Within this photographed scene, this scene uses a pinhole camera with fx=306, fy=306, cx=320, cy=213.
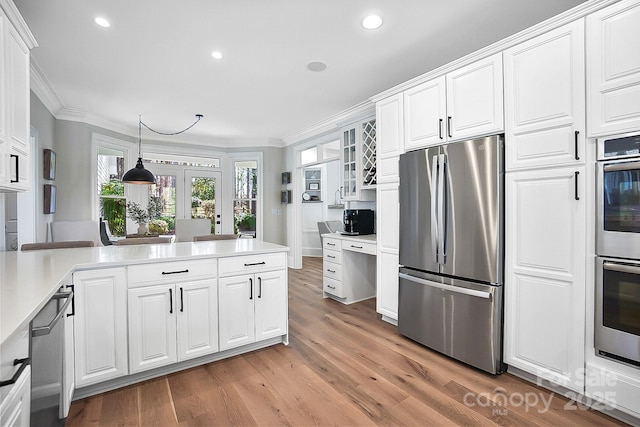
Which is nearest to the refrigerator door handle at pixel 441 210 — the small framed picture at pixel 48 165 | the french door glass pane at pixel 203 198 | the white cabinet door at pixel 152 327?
the white cabinet door at pixel 152 327

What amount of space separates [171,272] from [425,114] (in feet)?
→ 7.89

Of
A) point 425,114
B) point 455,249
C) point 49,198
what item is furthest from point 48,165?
point 455,249

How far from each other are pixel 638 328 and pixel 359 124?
3478 millimetres

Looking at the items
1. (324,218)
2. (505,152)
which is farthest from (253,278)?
(324,218)

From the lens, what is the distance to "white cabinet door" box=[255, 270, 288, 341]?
8.26ft

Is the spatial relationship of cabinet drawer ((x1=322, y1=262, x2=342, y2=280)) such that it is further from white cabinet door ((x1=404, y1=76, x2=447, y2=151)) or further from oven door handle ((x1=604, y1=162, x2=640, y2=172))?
oven door handle ((x1=604, y1=162, x2=640, y2=172))

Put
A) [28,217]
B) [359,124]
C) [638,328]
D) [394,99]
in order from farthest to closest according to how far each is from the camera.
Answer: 1. [359,124]
2. [28,217]
3. [394,99]
4. [638,328]

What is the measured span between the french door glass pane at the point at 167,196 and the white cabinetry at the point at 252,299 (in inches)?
168

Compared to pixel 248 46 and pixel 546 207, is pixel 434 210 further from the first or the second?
pixel 248 46

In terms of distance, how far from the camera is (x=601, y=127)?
1739 mm

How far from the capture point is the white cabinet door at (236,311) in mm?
2350

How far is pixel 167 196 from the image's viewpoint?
19.8 feet

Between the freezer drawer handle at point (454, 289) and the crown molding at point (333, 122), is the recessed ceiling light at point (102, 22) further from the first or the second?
the freezer drawer handle at point (454, 289)

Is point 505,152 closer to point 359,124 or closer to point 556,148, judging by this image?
point 556,148
